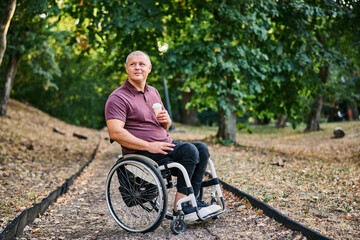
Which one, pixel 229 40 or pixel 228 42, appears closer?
pixel 228 42

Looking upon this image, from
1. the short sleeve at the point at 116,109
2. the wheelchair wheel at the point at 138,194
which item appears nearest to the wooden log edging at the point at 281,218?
the wheelchair wheel at the point at 138,194

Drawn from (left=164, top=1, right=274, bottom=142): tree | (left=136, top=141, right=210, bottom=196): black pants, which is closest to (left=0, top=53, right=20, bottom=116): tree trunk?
(left=164, top=1, right=274, bottom=142): tree

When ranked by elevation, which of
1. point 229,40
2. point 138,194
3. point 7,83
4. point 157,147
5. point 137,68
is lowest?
point 138,194

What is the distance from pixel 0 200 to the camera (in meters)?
4.57

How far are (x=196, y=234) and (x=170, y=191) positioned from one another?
77.9 inches

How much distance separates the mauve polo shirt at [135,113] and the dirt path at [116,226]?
874mm

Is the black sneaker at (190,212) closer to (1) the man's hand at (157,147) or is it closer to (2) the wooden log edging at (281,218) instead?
(1) the man's hand at (157,147)

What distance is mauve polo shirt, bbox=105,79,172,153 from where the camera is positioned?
3.43 m

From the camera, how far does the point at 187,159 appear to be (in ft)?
11.3

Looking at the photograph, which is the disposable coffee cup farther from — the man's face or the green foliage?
the green foliage

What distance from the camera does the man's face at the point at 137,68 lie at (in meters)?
3.63

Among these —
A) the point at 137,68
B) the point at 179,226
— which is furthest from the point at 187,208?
the point at 137,68

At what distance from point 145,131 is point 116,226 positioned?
45.2 inches

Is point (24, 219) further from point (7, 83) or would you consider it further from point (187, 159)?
point (7, 83)
